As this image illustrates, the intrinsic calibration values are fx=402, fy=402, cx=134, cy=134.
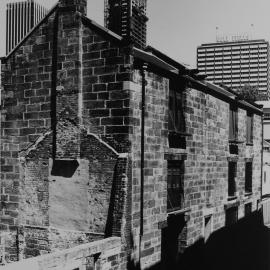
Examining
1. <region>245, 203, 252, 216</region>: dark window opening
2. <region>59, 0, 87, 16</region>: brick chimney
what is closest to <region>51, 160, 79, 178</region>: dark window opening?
<region>59, 0, 87, 16</region>: brick chimney

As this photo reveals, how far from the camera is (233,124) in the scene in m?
18.0

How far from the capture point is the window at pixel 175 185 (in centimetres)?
1244

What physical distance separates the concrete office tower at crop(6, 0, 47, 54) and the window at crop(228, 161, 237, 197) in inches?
392

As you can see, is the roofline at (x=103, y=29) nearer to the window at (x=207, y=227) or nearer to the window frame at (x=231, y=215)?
the window at (x=207, y=227)

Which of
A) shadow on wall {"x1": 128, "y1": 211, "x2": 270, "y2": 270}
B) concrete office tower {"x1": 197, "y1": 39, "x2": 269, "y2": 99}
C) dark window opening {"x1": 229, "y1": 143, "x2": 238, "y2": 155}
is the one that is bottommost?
shadow on wall {"x1": 128, "y1": 211, "x2": 270, "y2": 270}

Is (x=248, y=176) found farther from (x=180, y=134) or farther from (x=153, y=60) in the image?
(x=153, y=60)

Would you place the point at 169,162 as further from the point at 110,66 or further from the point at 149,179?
the point at 110,66

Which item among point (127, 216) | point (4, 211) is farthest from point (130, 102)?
point (4, 211)

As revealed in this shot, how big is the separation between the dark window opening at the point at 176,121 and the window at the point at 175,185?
0.62 metres

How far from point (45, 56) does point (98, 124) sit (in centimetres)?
273

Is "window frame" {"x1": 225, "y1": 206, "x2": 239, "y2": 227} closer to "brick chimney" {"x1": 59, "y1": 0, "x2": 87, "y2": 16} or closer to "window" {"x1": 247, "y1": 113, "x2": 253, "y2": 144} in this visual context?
"window" {"x1": 247, "y1": 113, "x2": 253, "y2": 144}

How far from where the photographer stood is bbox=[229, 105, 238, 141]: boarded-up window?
17.7m

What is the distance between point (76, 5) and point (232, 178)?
10.5 m

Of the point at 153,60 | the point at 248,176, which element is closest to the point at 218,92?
the point at 153,60
